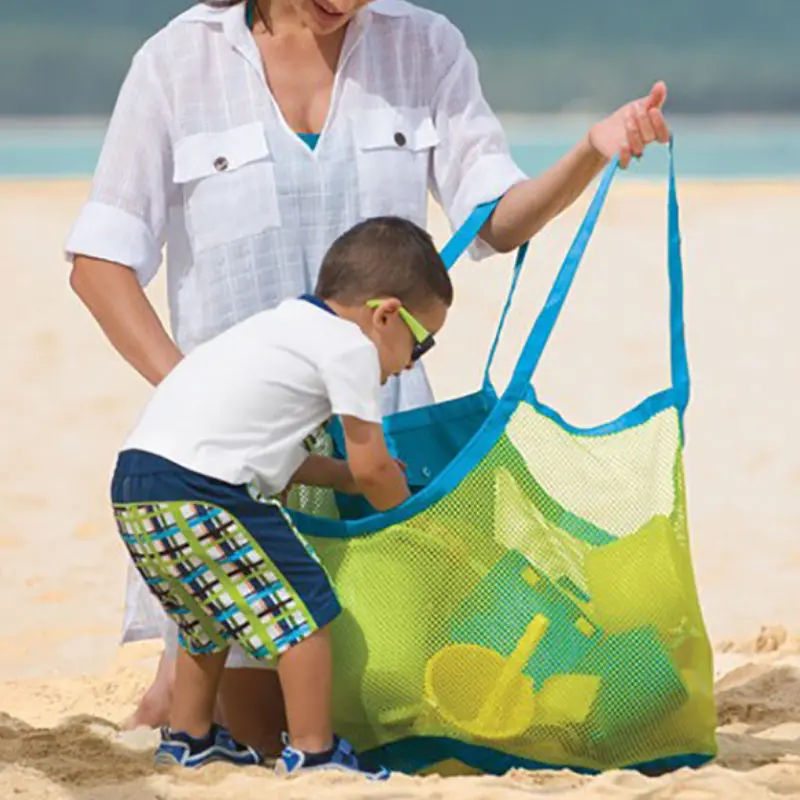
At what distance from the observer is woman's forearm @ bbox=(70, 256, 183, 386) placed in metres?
3.04

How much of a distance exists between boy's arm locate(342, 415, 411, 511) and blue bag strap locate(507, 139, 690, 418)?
203 millimetres

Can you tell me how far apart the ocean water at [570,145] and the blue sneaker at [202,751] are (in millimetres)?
14905

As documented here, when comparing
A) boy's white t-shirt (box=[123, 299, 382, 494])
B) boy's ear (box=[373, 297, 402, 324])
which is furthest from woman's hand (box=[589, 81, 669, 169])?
boy's white t-shirt (box=[123, 299, 382, 494])

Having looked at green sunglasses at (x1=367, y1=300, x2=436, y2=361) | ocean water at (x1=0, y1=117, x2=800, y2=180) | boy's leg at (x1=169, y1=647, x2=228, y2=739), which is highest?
green sunglasses at (x1=367, y1=300, x2=436, y2=361)

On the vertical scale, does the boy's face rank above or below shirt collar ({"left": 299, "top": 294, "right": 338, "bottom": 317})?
below

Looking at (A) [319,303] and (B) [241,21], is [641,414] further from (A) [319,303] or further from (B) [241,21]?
(B) [241,21]

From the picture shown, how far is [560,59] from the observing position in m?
28.5

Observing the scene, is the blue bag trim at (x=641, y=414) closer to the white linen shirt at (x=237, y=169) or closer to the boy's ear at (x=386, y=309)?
the boy's ear at (x=386, y=309)

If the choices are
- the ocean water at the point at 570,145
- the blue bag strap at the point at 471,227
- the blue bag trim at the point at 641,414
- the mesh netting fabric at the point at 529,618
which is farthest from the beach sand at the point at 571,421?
the ocean water at the point at 570,145

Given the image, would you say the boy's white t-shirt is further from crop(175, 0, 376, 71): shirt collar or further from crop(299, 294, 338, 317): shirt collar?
crop(175, 0, 376, 71): shirt collar

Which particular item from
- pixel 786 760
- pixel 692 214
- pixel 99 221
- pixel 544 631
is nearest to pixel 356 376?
pixel 544 631

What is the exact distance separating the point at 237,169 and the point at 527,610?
2.88 ft

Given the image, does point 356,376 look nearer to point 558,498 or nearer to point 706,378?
point 558,498

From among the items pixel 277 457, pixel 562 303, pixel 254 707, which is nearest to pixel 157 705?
pixel 254 707
